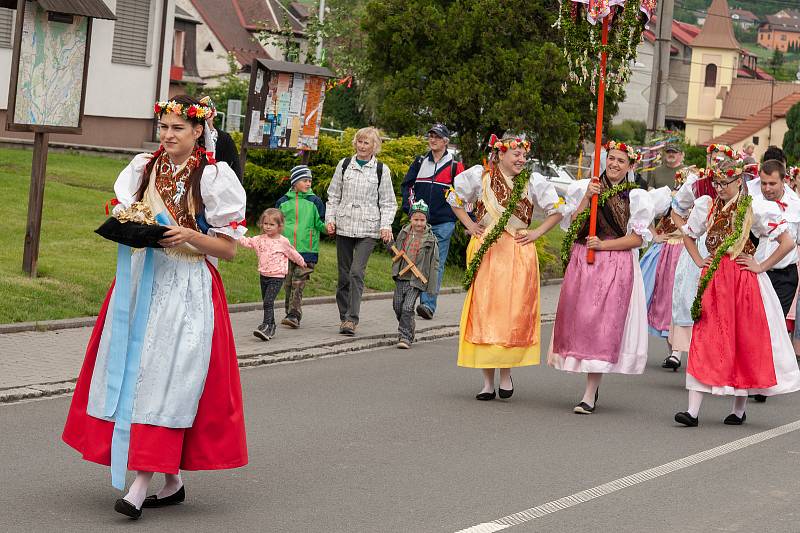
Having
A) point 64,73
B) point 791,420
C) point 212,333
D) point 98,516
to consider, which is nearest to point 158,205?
point 212,333

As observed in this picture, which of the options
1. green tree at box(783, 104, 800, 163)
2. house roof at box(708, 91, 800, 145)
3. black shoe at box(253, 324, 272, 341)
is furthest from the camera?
house roof at box(708, 91, 800, 145)

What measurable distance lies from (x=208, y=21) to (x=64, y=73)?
A: 218 feet

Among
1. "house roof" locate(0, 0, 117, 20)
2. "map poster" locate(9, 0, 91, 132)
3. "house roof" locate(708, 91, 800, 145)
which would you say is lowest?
"map poster" locate(9, 0, 91, 132)

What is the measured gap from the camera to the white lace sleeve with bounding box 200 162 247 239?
22.7 feet

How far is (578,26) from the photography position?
38.2 ft

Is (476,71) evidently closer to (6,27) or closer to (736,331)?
(6,27)

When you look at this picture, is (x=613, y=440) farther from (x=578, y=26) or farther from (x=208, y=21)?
(x=208, y=21)

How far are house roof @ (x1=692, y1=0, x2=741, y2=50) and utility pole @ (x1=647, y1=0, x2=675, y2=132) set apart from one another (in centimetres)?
10303

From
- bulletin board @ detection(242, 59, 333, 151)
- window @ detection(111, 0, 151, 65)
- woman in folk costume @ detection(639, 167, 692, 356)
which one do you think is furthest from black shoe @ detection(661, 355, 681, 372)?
window @ detection(111, 0, 151, 65)

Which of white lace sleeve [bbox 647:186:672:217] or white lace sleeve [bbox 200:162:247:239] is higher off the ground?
white lace sleeve [bbox 647:186:672:217]

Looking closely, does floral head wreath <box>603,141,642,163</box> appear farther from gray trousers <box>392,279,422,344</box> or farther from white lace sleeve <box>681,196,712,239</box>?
gray trousers <box>392,279,422,344</box>

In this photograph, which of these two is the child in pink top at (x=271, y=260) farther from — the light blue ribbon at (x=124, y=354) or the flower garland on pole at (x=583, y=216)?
the light blue ribbon at (x=124, y=354)

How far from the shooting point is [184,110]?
272 inches

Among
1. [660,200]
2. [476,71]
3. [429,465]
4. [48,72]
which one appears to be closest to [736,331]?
[660,200]
